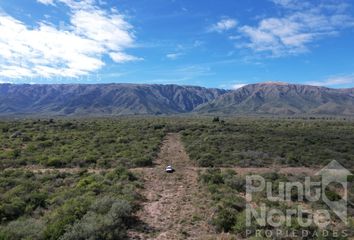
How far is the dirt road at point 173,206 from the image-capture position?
11.5m

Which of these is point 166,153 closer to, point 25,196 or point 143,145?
point 143,145

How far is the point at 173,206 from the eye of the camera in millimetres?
14281

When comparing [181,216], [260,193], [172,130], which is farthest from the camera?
[172,130]

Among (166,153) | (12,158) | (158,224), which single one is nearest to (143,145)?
(166,153)

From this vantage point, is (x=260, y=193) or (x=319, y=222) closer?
(x=319, y=222)

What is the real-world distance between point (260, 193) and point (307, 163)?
11276 mm

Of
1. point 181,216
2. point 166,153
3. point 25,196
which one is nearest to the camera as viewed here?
point 181,216

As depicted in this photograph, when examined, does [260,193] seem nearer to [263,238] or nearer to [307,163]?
[263,238]

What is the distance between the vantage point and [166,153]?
2994 centimetres

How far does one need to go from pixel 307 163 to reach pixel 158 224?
1712 cm

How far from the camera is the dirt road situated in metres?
11.5

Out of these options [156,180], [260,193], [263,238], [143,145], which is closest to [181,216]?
[263,238]

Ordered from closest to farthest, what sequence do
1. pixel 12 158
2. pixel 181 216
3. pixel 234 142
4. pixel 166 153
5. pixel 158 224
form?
pixel 158 224
pixel 181 216
pixel 12 158
pixel 166 153
pixel 234 142

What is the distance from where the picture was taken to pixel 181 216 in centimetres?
1301
